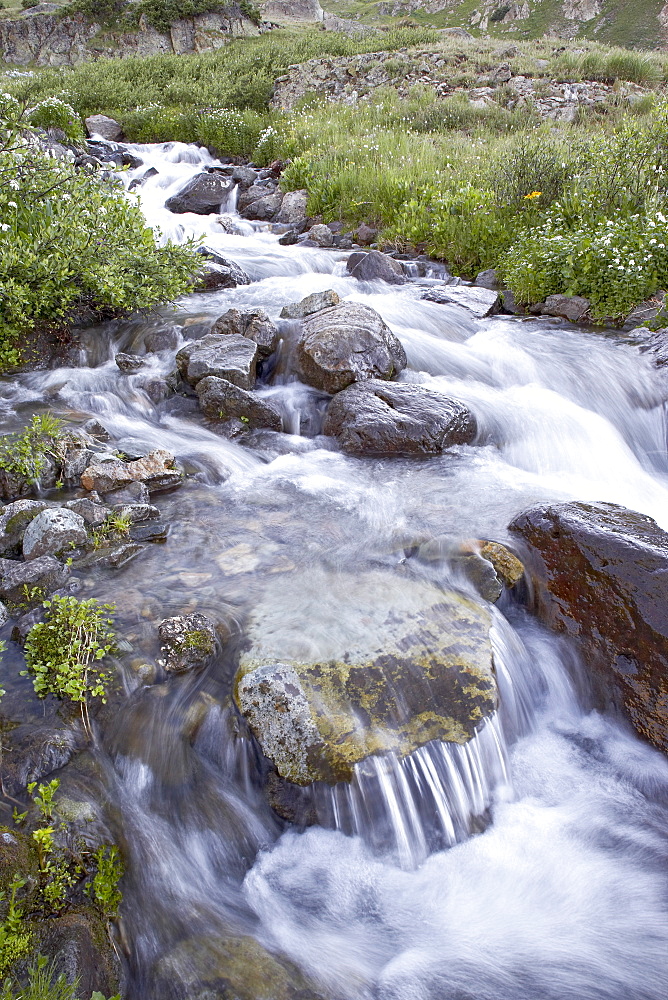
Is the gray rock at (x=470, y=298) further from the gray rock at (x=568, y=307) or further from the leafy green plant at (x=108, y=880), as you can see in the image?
the leafy green plant at (x=108, y=880)

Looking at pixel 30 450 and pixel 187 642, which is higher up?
pixel 30 450

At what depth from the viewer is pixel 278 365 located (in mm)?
7398

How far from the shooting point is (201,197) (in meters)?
14.6

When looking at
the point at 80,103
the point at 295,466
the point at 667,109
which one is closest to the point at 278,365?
the point at 295,466

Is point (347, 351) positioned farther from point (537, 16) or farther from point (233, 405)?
point (537, 16)

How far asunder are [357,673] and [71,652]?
1.56 m

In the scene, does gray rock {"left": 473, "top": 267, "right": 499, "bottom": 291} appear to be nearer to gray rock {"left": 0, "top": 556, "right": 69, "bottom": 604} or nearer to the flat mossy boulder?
the flat mossy boulder

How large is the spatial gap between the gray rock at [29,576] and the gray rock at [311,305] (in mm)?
5026

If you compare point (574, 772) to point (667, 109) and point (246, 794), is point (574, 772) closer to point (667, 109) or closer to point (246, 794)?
point (246, 794)

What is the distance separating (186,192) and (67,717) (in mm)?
14401

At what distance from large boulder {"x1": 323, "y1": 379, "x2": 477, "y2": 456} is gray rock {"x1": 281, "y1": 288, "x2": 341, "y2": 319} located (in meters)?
1.78

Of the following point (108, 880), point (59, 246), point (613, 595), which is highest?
point (59, 246)

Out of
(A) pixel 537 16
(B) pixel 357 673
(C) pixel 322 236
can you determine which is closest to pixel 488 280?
(C) pixel 322 236

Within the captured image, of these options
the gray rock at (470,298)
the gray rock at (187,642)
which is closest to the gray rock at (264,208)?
the gray rock at (470,298)
